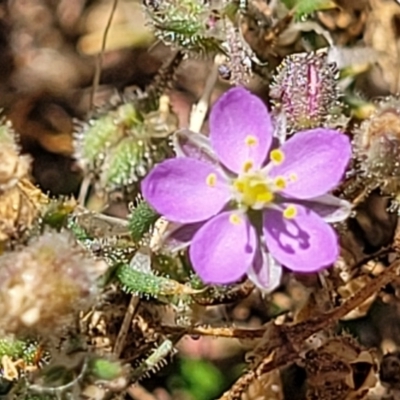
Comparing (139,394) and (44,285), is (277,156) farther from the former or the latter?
(139,394)

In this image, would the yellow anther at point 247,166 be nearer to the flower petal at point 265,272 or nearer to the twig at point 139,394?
the flower petal at point 265,272

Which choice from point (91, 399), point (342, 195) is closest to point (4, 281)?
point (91, 399)

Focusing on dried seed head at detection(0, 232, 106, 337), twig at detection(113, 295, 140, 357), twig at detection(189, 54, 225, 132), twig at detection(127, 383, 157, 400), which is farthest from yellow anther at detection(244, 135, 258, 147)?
twig at detection(127, 383, 157, 400)

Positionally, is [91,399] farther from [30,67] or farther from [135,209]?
[30,67]

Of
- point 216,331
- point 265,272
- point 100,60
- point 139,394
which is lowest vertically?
point 139,394

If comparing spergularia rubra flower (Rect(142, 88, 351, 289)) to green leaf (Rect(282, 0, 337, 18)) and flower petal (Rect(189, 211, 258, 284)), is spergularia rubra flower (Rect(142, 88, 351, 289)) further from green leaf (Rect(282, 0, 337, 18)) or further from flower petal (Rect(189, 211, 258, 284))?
green leaf (Rect(282, 0, 337, 18))

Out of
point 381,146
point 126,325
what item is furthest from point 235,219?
point 126,325

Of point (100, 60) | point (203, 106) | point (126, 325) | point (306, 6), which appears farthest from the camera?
point (100, 60)
